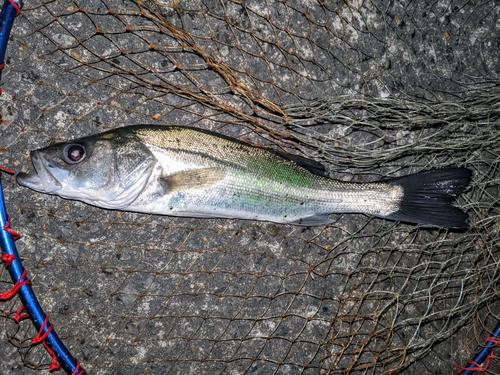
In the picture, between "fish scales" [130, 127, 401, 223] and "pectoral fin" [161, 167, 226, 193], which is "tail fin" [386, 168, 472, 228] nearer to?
"fish scales" [130, 127, 401, 223]

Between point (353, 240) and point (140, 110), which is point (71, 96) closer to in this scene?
point (140, 110)

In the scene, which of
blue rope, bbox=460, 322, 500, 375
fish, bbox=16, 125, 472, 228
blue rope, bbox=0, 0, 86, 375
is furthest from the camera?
blue rope, bbox=460, 322, 500, 375

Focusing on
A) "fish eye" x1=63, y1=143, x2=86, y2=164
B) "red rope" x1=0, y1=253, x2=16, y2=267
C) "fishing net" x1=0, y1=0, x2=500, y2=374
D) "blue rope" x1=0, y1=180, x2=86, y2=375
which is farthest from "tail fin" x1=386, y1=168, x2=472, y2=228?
"red rope" x1=0, y1=253, x2=16, y2=267

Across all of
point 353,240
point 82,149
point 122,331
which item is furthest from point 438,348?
point 82,149

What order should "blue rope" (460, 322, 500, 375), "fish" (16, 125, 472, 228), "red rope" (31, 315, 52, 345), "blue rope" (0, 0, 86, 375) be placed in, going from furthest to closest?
"blue rope" (460, 322, 500, 375)
"fish" (16, 125, 472, 228)
"red rope" (31, 315, 52, 345)
"blue rope" (0, 0, 86, 375)

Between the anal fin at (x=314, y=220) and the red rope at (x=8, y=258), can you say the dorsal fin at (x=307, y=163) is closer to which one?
the anal fin at (x=314, y=220)

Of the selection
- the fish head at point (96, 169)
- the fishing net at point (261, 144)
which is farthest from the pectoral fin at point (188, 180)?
the fishing net at point (261, 144)

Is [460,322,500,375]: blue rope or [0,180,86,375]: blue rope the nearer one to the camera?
[0,180,86,375]: blue rope

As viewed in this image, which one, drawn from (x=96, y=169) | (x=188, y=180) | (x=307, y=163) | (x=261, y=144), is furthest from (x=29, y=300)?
(x=307, y=163)
